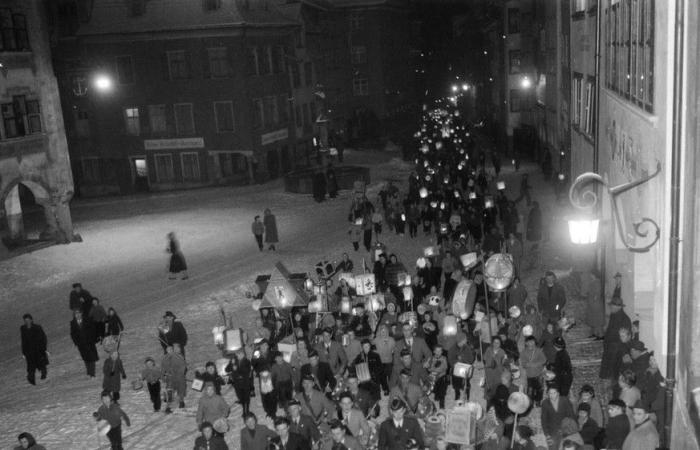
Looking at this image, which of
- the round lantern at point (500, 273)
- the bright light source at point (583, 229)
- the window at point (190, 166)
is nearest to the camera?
the bright light source at point (583, 229)

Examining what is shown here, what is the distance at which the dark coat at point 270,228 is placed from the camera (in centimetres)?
2556

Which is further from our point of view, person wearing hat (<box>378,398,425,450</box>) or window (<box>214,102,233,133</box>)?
window (<box>214,102,233,133</box>)

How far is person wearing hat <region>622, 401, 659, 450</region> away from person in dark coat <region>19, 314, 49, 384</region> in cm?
1211

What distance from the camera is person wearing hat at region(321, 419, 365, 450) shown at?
30.9 ft

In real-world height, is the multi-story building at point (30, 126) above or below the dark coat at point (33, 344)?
above

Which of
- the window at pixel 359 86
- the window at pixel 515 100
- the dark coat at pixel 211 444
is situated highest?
the window at pixel 359 86

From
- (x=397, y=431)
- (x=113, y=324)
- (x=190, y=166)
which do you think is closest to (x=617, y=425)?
(x=397, y=431)

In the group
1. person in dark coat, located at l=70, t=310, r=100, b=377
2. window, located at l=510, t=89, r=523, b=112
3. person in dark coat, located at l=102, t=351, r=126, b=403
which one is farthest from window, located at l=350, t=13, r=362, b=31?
person in dark coat, located at l=102, t=351, r=126, b=403

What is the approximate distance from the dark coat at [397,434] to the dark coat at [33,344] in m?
9.08

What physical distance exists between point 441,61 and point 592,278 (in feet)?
292

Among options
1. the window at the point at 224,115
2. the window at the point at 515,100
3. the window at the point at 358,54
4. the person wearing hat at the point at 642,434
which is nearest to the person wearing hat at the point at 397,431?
the person wearing hat at the point at 642,434

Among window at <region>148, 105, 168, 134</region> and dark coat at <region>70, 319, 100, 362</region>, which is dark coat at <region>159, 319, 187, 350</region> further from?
window at <region>148, 105, 168, 134</region>

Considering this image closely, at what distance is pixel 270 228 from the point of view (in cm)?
2570

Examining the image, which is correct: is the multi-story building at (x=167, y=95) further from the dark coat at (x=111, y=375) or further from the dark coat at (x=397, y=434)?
the dark coat at (x=397, y=434)
